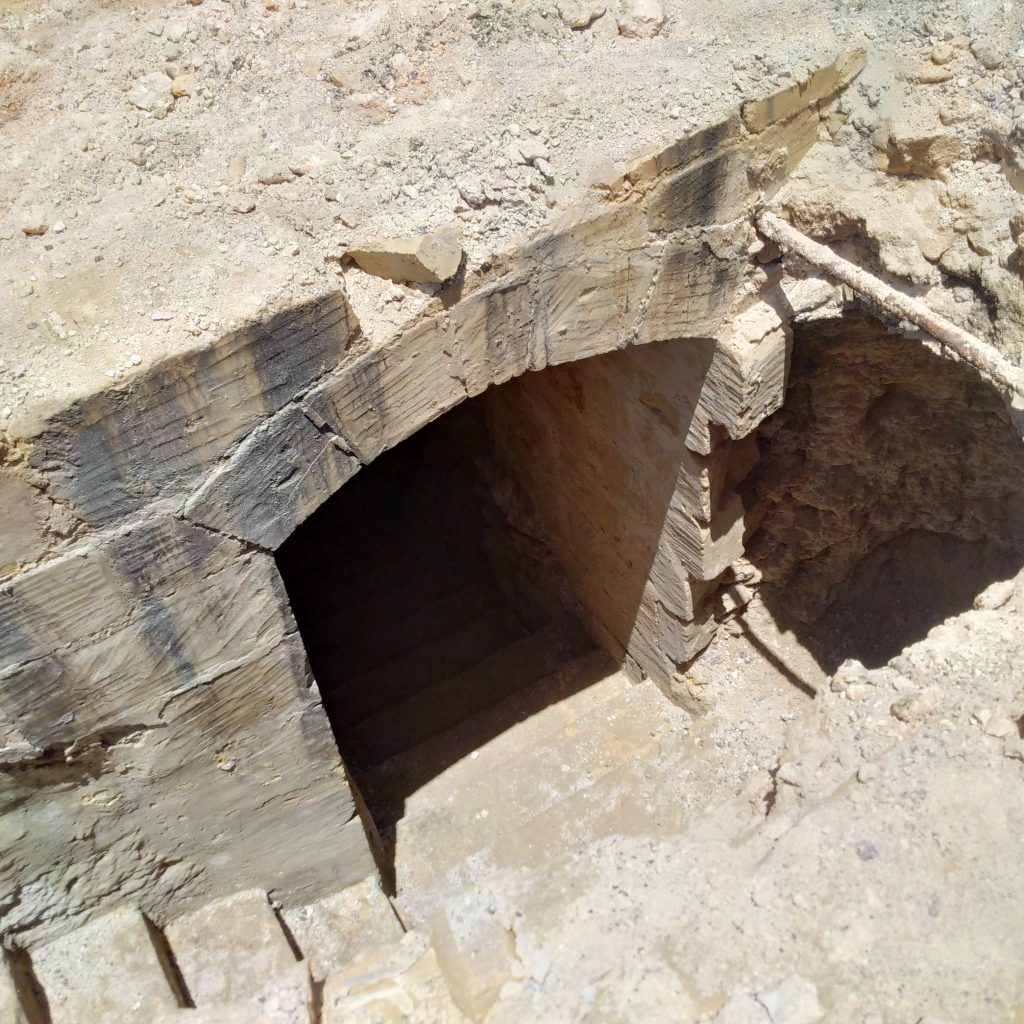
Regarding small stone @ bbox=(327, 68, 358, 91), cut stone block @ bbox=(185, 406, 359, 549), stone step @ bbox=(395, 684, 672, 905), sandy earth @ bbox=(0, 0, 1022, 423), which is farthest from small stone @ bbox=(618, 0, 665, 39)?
stone step @ bbox=(395, 684, 672, 905)

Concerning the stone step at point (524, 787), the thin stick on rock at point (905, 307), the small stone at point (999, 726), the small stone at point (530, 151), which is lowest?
the stone step at point (524, 787)

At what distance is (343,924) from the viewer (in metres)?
4.07

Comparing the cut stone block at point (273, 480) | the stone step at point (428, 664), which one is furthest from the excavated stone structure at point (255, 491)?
the stone step at point (428, 664)

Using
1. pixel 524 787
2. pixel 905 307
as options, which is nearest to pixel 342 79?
pixel 905 307

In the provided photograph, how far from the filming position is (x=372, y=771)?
513cm

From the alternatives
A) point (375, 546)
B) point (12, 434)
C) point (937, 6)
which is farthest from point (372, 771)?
point (937, 6)

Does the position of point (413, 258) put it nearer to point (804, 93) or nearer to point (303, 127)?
point (303, 127)

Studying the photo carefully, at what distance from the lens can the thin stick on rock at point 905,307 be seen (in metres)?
3.23

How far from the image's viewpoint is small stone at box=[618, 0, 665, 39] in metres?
3.67

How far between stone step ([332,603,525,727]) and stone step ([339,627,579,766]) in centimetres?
19

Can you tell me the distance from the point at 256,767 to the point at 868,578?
338cm

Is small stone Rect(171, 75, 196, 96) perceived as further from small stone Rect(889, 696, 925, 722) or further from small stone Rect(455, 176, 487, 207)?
small stone Rect(889, 696, 925, 722)

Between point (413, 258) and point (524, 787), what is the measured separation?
3130 mm

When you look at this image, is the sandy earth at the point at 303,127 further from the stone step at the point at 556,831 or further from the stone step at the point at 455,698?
the stone step at the point at 455,698
